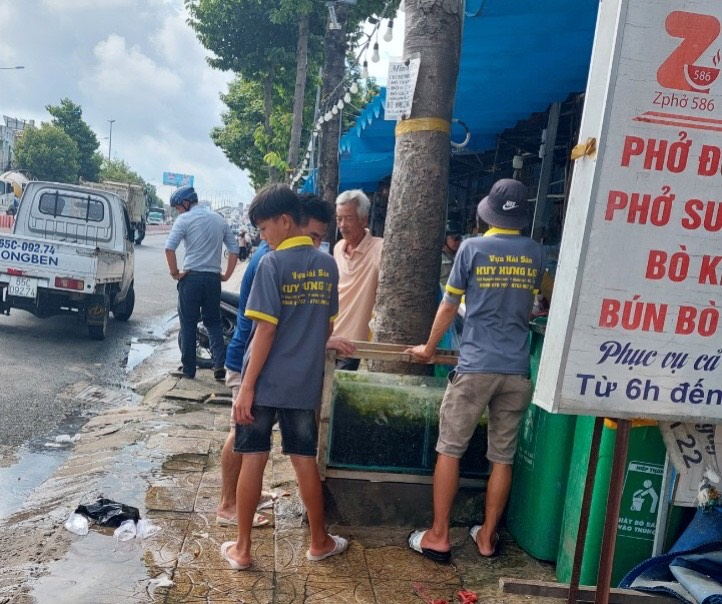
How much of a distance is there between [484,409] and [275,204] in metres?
1.41

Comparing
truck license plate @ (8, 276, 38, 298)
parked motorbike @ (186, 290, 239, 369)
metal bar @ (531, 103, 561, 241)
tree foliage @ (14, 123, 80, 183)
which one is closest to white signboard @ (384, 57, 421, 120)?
metal bar @ (531, 103, 561, 241)

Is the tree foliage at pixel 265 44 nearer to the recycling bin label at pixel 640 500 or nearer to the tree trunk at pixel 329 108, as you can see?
the tree trunk at pixel 329 108

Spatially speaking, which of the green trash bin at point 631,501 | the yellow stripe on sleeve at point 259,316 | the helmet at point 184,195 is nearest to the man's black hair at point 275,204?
the yellow stripe on sleeve at point 259,316

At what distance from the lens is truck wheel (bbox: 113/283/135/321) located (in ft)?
38.1

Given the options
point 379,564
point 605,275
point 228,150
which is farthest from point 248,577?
point 228,150

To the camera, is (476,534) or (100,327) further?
(100,327)

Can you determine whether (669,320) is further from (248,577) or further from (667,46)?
(248,577)

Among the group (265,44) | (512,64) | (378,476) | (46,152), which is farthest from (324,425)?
(46,152)

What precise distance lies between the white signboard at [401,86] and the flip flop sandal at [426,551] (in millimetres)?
2358

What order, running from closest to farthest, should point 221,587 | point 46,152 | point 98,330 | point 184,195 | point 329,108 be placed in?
1. point 221,587
2. point 184,195
3. point 98,330
4. point 329,108
5. point 46,152

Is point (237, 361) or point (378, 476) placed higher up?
point (237, 361)

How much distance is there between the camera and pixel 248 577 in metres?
3.25

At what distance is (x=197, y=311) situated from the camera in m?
7.21

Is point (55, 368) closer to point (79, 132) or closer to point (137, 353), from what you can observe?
point (137, 353)
